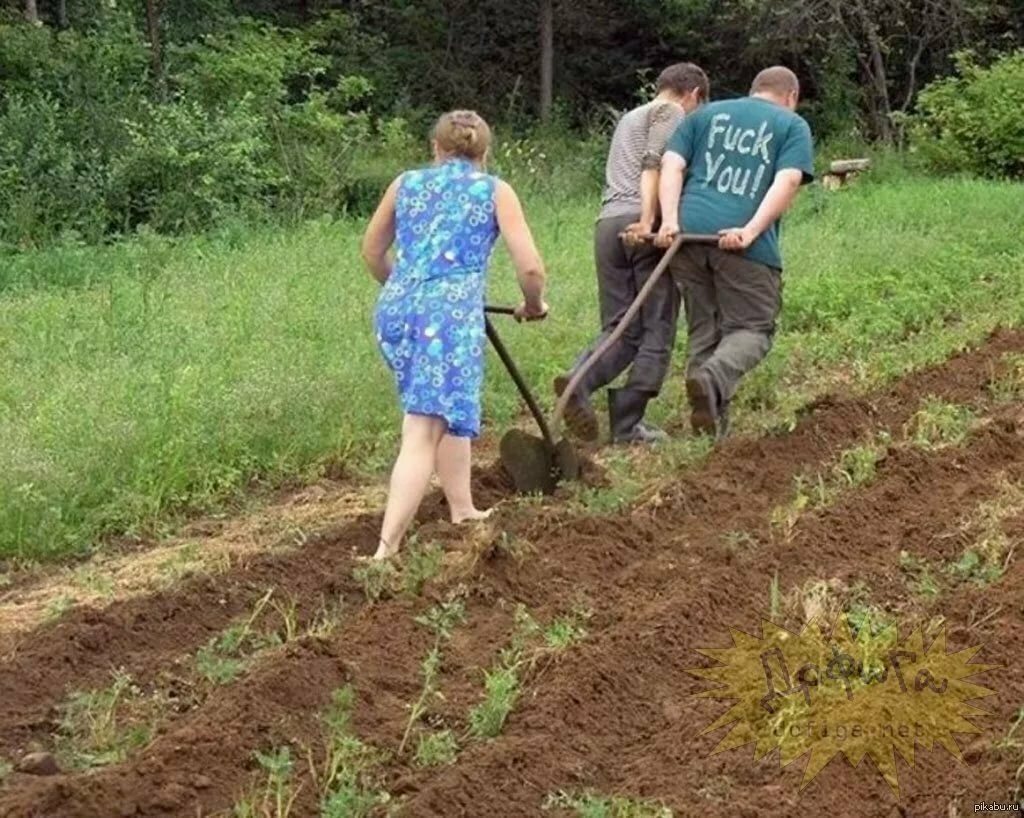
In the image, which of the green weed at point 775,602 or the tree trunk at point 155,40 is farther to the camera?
the tree trunk at point 155,40

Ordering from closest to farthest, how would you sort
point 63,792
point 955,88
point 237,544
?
point 63,792 < point 237,544 < point 955,88

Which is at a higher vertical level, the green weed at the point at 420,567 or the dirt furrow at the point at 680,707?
the dirt furrow at the point at 680,707

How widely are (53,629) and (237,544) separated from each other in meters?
1.29

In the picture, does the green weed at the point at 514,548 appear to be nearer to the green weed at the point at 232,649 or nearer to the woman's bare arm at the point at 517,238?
the green weed at the point at 232,649

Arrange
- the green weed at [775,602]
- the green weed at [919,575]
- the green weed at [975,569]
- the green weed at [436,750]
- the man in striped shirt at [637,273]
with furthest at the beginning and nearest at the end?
the man in striped shirt at [637,273] → the green weed at [975,569] → the green weed at [919,575] → the green weed at [775,602] → the green weed at [436,750]

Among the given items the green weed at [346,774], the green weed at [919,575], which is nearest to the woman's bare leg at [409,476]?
the green weed at [346,774]

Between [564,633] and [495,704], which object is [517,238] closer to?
A: [564,633]

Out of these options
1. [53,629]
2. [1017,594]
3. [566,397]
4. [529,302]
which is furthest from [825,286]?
[53,629]

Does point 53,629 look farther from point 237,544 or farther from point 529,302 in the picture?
point 529,302

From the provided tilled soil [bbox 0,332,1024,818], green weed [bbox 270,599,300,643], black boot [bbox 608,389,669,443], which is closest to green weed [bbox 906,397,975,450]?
tilled soil [bbox 0,332,1024,818]

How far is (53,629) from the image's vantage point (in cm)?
513

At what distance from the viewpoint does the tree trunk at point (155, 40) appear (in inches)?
805

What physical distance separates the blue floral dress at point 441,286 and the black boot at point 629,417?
199 centimetres

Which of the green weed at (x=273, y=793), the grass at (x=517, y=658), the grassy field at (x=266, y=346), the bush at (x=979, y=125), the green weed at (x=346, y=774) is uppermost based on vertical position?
the green weed at (x=273, y=793)
